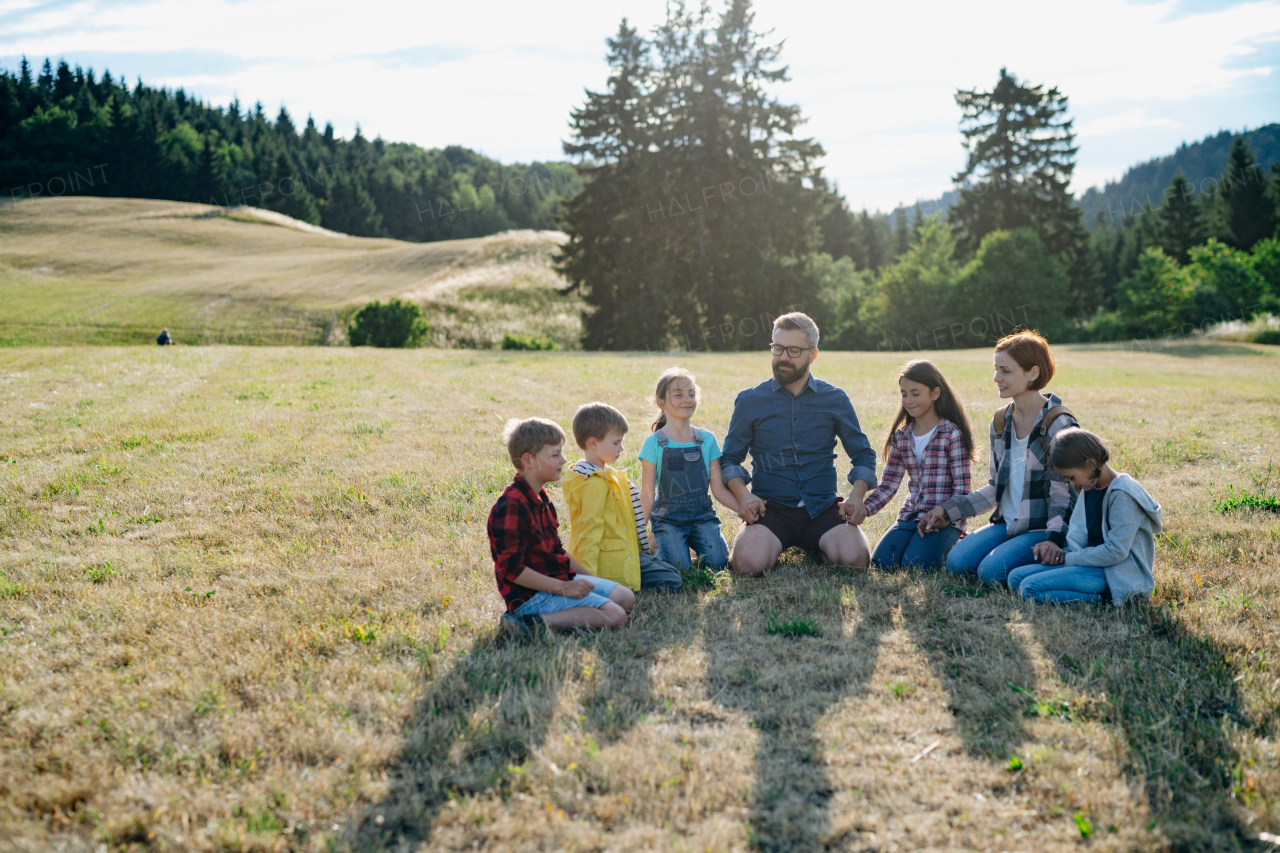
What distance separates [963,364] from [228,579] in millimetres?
26531

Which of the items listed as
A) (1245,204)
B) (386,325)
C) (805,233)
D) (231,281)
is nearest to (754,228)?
(805,233)

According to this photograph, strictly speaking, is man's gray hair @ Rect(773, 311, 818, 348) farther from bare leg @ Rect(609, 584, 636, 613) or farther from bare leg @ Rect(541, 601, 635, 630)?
bare leg @ Rect(541, 601, 635, 630)

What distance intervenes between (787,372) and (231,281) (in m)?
56.2

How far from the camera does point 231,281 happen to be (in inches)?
2096

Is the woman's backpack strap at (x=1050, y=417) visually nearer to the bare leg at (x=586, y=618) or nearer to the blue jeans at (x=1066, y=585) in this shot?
the blue jeans at (x=1066, y=585)

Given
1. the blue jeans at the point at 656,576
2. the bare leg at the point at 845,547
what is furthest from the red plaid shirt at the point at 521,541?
the bare leg at the point at 845,547

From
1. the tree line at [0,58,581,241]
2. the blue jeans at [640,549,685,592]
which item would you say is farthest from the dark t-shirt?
the tree line at [0,58,581,241]

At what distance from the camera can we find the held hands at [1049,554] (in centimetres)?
546

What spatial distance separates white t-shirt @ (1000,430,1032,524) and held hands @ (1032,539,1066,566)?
50cm

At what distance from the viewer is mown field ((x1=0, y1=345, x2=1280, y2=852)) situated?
10.1ft

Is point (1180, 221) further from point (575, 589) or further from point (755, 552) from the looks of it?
point (575, 589)

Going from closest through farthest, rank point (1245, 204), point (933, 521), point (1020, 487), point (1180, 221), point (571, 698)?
point (571, 698) < point (1020, 487) < point (933, 521) < point (1245, 204) < point (1180, 221)

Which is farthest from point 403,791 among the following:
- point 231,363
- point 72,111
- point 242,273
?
point 72,111

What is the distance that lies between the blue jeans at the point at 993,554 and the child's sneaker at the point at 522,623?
3.31 m
